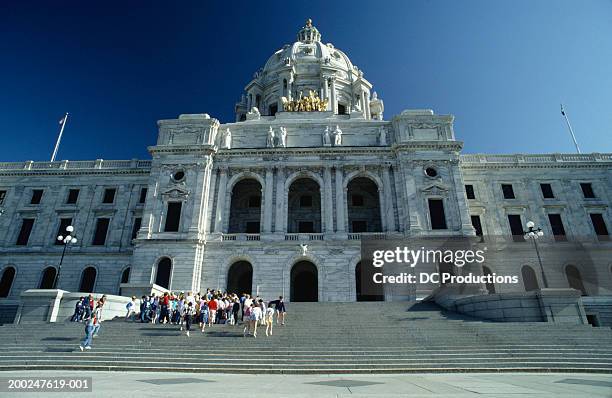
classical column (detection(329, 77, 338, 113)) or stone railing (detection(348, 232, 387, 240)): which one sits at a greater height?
classical column (detection(329, 77, 338, 113))

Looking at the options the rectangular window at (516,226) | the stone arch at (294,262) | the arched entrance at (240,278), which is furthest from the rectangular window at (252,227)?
the rectangular window at (516,226)

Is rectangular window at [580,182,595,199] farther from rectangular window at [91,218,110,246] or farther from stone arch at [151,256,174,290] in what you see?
rectangular window at [91,218,110,246]

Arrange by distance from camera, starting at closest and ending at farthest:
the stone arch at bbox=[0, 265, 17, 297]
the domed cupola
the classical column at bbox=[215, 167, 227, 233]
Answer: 1. the classical column at bbox=[215, 167, 227, 233]
2. the stone arch at bbox=[0, 265, 17, 297]
3. the domed cupola

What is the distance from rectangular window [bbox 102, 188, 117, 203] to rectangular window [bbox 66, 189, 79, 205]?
9.51ft

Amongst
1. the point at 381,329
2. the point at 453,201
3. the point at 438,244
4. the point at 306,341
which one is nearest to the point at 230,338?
the point at 306,341

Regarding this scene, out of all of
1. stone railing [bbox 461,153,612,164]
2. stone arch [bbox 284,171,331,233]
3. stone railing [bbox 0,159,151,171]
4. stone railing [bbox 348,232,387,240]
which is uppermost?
stone railing [bbox 0,159,151,171]

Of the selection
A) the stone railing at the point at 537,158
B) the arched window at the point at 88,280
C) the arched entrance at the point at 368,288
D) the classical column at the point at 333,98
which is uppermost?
the classical column at the point at 333,98

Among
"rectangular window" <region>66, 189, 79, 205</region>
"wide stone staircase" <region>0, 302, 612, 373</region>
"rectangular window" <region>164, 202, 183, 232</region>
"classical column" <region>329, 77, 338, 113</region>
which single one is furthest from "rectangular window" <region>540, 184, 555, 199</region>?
"rectangular window" <region>66, 189, 79, 205</region>

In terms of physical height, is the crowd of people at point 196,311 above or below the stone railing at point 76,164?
below

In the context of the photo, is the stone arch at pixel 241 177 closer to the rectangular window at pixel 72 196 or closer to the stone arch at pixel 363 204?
the stone arch at pixel 363 204

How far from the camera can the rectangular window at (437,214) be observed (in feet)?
96.9

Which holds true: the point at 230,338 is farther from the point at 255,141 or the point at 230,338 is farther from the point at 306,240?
the point at 255,141

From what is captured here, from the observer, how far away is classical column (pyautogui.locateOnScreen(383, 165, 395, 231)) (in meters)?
30.0

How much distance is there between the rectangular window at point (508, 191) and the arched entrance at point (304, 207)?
19105 mm
